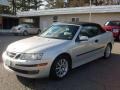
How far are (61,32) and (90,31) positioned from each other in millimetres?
1283

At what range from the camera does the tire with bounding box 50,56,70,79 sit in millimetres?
5680

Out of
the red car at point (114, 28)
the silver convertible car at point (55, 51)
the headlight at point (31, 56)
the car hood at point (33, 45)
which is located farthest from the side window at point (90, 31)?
the red car at point (114, 28)

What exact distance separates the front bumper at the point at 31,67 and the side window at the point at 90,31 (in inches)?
81.2

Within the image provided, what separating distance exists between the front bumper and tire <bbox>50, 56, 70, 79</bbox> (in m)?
0.22

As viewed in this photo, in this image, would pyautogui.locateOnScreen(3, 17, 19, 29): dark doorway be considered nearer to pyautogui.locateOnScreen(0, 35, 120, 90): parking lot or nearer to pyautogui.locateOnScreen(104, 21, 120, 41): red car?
pyautogui.locateOnScreen(104, 21, 120, 41): red car

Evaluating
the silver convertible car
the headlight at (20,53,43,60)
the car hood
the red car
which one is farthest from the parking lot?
the red car

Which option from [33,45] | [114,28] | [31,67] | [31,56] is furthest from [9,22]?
[31,67]

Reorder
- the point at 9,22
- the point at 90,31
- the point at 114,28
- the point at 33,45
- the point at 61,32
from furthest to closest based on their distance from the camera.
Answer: the point at 9,22 → the point at 114,28 → the point at 90,31 → the point at 61,32 → the point at 33,45

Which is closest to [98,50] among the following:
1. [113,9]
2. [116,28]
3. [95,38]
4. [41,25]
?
[95,38]

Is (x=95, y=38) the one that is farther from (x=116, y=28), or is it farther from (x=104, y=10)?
(x=104, y=10)

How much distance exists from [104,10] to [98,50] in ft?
48.8

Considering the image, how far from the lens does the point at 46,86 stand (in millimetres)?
5492

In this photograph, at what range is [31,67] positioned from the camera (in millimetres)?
5289

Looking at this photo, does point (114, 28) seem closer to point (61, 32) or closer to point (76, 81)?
point (61, 32)
